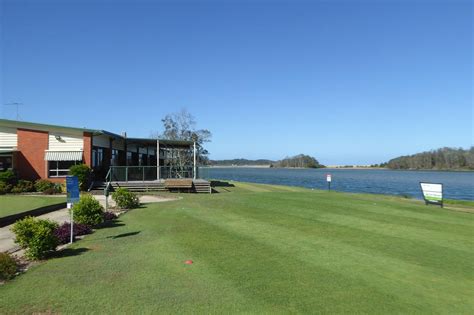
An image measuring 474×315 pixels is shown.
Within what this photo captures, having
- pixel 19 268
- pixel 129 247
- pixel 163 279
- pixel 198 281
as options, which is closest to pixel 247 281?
pixel 198 281

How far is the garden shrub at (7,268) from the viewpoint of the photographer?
6695 millimetres

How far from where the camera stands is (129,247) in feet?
29.8

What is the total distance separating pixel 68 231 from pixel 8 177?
17.0 metres

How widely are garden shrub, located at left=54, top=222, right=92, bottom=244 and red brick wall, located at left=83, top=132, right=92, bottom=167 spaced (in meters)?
15.4

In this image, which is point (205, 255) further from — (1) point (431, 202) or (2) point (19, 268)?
(1) point (431, 202)

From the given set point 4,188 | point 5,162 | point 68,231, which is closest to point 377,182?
point 5,162

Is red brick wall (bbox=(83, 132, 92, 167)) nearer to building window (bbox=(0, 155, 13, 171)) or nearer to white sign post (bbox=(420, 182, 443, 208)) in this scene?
building window (bbox=(0, 155, 13, 171))

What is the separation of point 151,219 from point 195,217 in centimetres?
154

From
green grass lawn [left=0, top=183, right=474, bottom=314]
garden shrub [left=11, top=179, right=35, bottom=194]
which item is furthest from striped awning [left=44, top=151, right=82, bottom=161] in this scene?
green grass lawn [left=0, top=183, right=474, bottom=314]

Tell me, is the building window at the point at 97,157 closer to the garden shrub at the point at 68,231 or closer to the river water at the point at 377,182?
the river water at the point at 377,182

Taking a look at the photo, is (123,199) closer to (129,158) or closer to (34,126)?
(34,126)

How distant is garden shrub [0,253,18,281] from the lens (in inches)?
264

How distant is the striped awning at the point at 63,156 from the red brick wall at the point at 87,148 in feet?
1.21

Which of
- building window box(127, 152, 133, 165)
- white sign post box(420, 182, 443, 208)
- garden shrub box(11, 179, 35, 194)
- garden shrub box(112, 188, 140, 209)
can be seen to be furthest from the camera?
building window box(127, 152, 133, 165)
